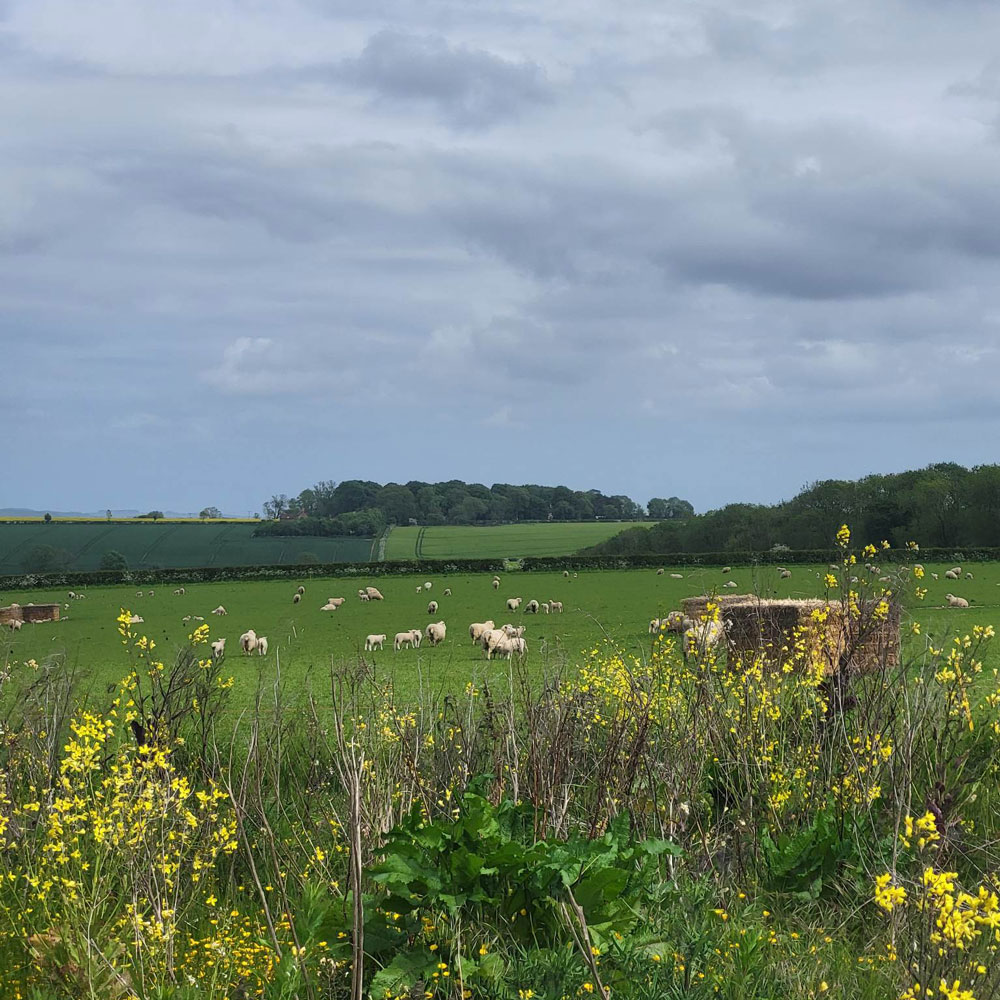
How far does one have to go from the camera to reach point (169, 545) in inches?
2879

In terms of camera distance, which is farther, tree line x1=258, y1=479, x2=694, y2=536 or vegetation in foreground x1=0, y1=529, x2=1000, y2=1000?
tree line x1=258, y1=479, x2=694, y2=536

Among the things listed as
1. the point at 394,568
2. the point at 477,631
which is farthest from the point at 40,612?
the point at 477,631

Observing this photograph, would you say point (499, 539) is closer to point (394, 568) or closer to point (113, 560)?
point (113, 560)

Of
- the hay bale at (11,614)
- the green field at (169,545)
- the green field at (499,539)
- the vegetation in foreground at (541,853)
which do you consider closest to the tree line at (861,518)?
the green field at (499,539)

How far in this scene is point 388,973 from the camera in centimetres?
481

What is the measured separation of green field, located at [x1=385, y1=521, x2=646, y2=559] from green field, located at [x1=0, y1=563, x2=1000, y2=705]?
74.7ft

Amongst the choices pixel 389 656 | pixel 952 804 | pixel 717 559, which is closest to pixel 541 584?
pixel 717 559

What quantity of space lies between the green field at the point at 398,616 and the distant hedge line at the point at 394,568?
5.48 ft

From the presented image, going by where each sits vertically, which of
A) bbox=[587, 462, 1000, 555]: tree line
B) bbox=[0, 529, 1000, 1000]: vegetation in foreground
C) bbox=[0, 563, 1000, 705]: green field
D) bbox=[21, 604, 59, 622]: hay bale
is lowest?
bbox=[21, 604, 59, 622]: hay bale

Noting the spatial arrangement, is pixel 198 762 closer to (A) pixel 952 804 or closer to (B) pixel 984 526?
(A) pixel 952 804

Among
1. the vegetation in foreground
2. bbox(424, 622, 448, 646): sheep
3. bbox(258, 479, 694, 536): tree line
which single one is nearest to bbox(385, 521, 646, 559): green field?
bbox(258, 479, 694, 536): tree line

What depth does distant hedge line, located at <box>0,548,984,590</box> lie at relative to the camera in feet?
154

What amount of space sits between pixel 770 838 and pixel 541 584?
3514 centimetres

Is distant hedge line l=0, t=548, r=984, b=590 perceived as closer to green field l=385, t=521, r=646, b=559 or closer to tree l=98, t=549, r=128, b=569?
tree l=98, t=549, r=128, b=569
